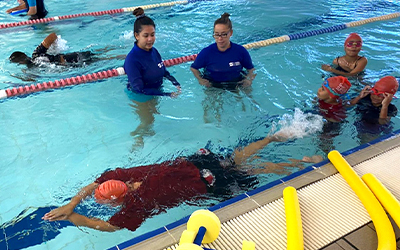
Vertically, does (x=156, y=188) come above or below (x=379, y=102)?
below

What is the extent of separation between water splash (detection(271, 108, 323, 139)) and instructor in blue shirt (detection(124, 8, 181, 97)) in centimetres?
139

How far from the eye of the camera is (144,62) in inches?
149

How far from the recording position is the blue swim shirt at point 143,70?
12.2 feet

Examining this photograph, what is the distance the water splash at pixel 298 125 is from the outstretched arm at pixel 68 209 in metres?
2.15

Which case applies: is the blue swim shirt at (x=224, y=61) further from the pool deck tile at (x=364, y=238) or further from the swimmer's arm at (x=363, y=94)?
the pool deck tile at (x=364, y=238)

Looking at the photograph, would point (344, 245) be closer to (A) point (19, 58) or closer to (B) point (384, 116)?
(B) point (384, 116)

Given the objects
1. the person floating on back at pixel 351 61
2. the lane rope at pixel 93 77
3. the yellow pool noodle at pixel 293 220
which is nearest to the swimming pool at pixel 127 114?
the lane rope at pixel 93 77

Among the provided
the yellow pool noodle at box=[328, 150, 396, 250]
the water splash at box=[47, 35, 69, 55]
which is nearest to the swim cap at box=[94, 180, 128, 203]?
the yellow pool noodle at box=[328, 150, 396, 250]

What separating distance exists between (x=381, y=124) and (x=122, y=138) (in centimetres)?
306

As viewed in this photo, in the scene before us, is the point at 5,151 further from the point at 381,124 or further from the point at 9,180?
the point at 381,124

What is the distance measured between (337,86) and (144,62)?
2.22 metres

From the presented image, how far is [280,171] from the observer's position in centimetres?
322

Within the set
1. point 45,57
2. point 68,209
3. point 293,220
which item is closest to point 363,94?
point 293,220

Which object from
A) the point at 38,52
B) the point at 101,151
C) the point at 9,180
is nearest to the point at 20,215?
the point at 9,180
